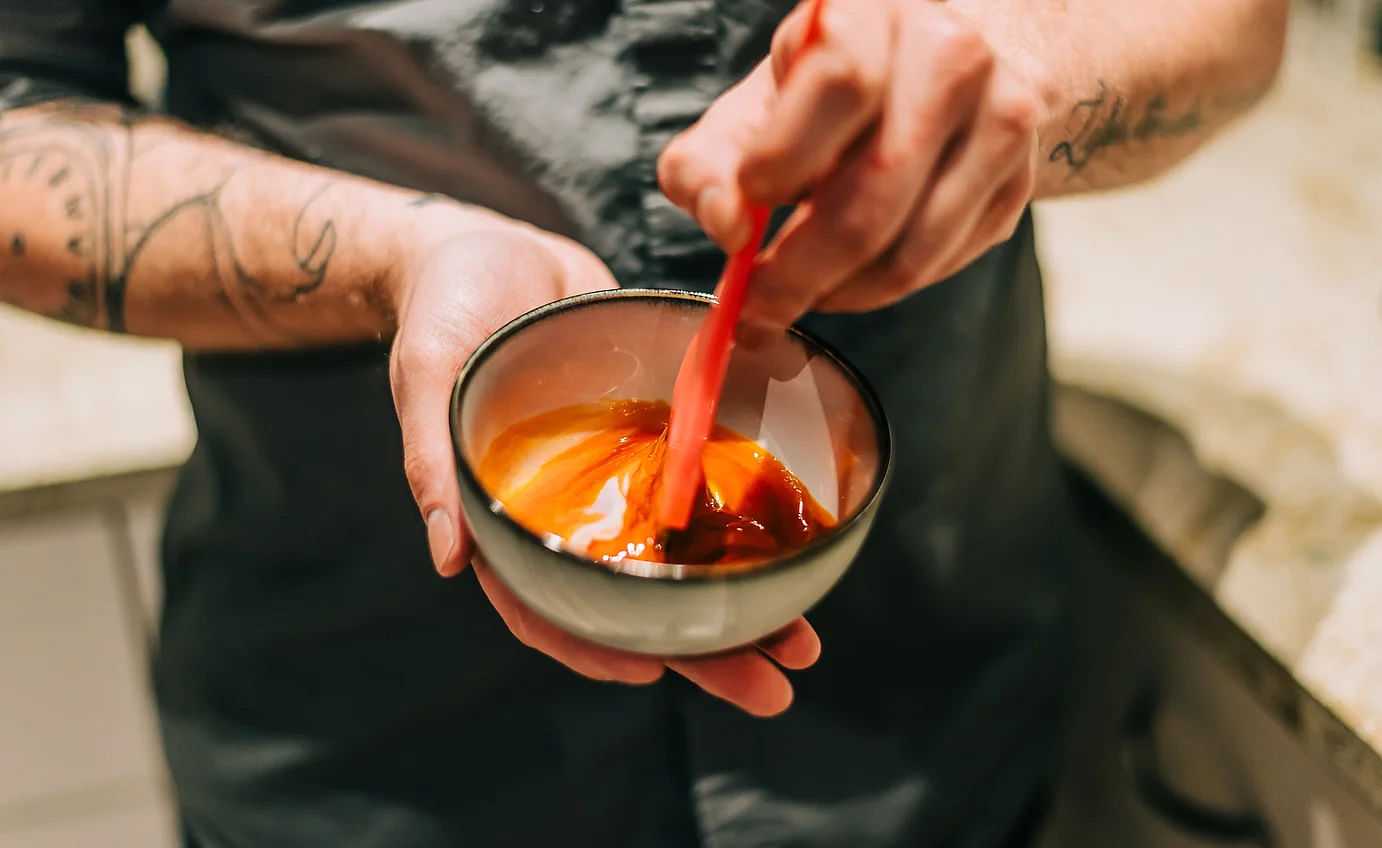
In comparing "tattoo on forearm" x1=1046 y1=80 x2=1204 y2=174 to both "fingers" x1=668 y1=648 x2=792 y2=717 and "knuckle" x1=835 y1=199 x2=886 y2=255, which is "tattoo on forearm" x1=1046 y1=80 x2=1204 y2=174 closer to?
"knuckle" x1=835 y1=199 x2=886 y2=255

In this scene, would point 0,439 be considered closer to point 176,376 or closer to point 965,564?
point 176,376

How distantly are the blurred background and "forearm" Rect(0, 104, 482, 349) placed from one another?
326 mm

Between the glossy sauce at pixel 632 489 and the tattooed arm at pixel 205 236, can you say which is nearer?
the glossy sauce at pixel 632 489

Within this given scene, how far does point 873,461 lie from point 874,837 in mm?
384

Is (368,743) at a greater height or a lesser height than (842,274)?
lesser

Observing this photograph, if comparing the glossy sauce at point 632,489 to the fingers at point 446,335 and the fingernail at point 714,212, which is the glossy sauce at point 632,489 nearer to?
the fingers at point 446,335

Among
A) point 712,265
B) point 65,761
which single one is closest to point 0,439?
point 65,761

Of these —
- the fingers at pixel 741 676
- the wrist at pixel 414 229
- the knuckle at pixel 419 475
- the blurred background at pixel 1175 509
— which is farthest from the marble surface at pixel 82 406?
the fingers at pixel 741 676

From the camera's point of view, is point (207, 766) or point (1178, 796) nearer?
point (207, 766)

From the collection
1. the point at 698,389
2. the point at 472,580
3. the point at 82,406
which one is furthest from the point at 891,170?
the point at 82,406

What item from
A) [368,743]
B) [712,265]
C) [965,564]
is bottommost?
[368,743]

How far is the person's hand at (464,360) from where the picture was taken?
0.48 m

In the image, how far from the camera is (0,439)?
951mm

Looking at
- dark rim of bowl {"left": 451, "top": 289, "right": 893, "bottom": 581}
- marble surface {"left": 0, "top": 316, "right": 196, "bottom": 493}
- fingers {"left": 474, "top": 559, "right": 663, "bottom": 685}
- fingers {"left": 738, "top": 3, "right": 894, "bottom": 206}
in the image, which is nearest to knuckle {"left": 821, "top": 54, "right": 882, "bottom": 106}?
fingers {"left": 738, "top": 3, "right": 894, "bottom": 206}
